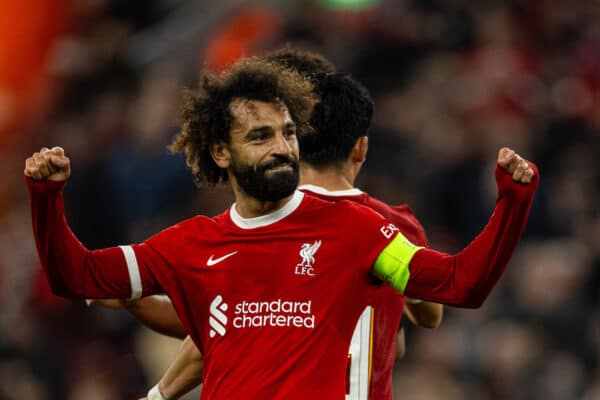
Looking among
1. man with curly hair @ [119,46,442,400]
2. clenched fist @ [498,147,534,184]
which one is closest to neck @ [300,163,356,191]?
man with curly hair @ [119,46,442,400]

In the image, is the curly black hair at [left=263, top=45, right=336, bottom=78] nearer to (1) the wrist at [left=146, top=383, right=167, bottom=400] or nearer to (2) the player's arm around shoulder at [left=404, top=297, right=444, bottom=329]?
(2) the player's arm around shoulder at [left=404, top=297, right=444, bottom=329]

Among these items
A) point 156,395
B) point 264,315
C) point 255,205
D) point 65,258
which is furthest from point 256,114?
point 156,395

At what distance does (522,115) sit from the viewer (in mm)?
9430

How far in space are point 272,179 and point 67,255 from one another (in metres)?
0.62

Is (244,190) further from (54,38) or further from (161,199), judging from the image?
(54,38)

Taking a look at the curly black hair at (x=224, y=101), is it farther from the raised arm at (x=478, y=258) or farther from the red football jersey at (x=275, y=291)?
the raised arm at (x=478, y=258)

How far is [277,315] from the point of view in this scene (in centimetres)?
404

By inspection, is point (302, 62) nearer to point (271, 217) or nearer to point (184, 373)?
point (271, 217)

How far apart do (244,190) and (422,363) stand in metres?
4.41

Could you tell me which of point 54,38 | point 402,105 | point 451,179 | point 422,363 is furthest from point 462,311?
point 54,38

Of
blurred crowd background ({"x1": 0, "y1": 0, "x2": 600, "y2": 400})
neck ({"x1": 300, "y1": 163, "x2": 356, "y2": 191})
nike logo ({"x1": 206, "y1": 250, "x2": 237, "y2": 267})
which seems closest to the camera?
nike logo ({"x1": 206, "y1": 250, "x2": 237, "y2": 267})

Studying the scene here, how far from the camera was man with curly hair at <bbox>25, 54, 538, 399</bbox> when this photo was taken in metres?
3.92

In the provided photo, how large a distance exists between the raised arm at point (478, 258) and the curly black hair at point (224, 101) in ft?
1.98

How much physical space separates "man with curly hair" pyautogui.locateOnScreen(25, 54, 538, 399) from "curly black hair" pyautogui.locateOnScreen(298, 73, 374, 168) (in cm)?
46
